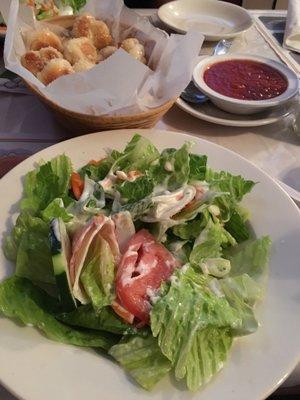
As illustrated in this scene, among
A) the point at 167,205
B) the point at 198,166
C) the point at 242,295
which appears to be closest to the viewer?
the point at 242,295

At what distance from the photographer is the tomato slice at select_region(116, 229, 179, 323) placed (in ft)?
2.71

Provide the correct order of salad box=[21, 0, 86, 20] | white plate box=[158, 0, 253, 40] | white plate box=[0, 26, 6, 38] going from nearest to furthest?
white plate box=[0, 26, 6, 38] < salad box=[21, 0, 86, 20] < white plate box=[158, 0, 253, 40]

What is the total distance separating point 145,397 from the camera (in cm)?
70

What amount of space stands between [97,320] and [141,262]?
128 millimetres

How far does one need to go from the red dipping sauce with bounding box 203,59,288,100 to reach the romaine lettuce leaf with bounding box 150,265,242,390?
2.54ft

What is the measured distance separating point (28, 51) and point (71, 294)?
80 cm

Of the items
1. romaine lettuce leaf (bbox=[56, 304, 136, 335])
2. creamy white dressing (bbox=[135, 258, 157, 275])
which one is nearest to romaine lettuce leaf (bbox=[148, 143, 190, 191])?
creamy white dressing (bbox=[135, 258, 157, 275])

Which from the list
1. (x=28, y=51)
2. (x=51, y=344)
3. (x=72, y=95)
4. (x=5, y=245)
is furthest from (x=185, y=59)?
(x=51, y=344)

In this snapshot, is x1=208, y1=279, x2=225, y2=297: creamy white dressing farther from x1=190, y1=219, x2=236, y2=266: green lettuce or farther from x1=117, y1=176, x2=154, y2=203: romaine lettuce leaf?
x1=117, y1=176, x2=154, y2=203: romaine lettuce leaf

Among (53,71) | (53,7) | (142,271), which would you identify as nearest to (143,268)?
(142,271)

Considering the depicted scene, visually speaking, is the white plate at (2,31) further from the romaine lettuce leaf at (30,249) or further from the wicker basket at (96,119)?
the romaine lettuce leaf at (30,249)

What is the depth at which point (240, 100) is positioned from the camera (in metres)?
1.38

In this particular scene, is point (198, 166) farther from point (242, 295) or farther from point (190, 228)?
point (242, 295)

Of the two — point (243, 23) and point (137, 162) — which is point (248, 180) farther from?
point (243, 23)
